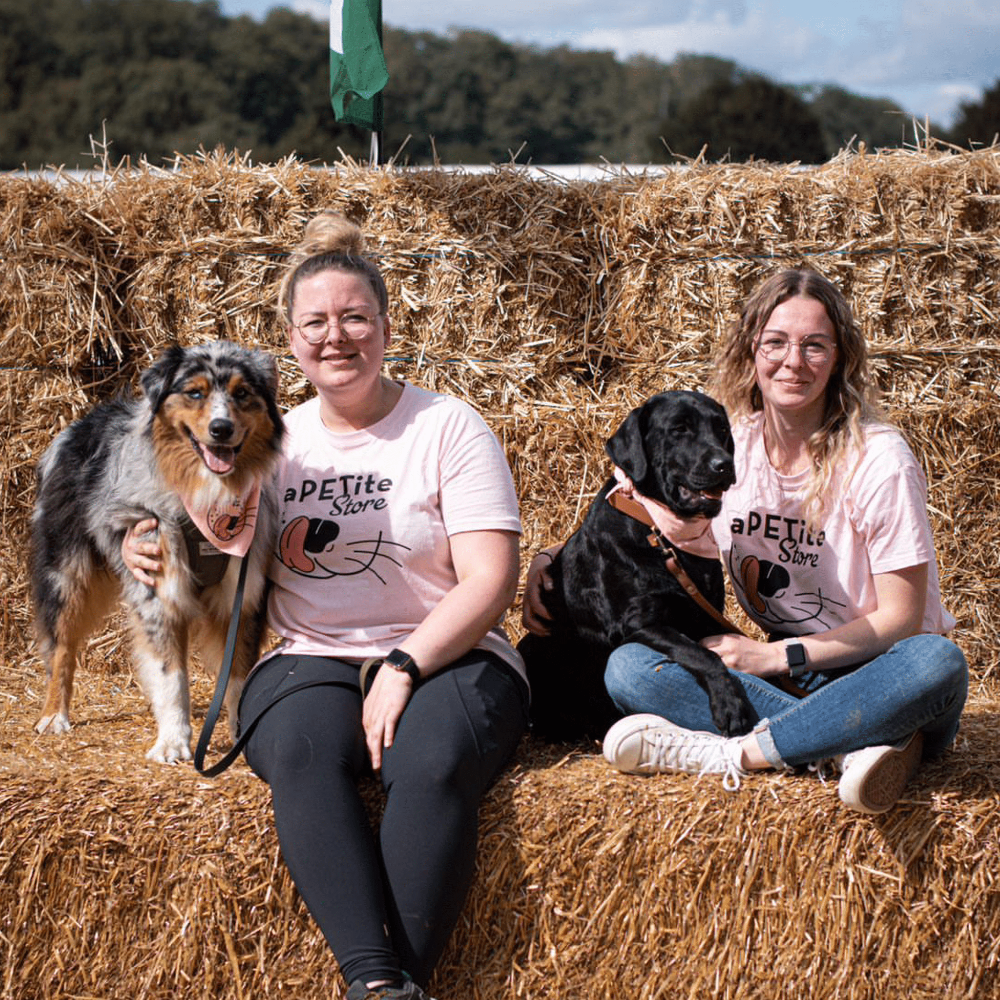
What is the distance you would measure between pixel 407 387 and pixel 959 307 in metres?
2.02

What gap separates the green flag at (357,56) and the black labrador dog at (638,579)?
206 cm

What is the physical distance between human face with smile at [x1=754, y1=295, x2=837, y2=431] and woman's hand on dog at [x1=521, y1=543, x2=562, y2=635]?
0.75 meters

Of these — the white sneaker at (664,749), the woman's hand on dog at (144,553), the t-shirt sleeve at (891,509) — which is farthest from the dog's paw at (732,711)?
the woman's hand on dog at (144,553)

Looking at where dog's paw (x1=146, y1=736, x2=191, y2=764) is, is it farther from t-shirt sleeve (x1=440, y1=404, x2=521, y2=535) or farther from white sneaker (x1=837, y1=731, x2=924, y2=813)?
white sneaker (x1=837, y1=731, x2=924, y2=813)

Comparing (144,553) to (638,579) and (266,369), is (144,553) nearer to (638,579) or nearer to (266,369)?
(266,369)

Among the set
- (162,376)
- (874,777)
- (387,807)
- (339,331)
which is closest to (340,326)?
(339,331)

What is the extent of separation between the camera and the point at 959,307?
377cm

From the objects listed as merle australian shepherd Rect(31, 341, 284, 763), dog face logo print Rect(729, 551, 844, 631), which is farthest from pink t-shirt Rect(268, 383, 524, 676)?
dog face logo print Rect(729, 551, 844, 631)

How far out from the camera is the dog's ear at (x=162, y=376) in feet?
9.51

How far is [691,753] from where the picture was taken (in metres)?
2.51

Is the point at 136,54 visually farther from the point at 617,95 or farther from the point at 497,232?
the point at 497,232

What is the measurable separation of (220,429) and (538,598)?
92cm

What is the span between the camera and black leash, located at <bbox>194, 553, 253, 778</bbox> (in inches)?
96.3

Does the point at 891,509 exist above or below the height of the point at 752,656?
above
